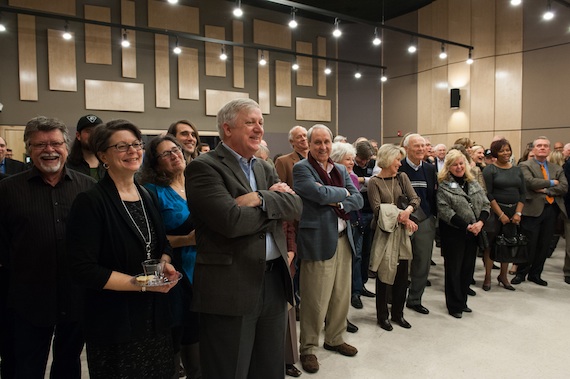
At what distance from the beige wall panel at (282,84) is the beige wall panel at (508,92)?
4673 mm

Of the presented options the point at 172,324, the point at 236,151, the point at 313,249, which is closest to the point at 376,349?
the point at 313,249

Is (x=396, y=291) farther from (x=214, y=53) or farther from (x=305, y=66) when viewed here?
(x=305, y=66)

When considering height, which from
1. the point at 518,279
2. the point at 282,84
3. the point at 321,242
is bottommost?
the point at 518,279

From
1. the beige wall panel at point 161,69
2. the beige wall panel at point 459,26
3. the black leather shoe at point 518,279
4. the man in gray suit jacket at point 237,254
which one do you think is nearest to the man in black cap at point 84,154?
the man in gray suit jacket at point 237,254

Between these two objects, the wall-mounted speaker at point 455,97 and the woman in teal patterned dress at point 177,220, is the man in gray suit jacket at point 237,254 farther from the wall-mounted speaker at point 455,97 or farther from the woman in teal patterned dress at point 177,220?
the wall-mounted speaker at point 455,97

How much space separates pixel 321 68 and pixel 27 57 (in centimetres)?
657

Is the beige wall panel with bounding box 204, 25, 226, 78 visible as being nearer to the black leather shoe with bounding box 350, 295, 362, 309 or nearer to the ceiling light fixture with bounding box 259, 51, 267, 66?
the ceiling light fixture with bounding box 259, 51, 267, 66

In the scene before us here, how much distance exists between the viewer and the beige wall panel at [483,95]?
8.70m

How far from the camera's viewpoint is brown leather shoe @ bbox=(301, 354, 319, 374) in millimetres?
2686

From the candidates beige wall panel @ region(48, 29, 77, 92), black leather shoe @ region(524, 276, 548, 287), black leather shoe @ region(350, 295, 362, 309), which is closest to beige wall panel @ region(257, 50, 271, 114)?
beige wall panel @ region(48, 29, 77, 92)

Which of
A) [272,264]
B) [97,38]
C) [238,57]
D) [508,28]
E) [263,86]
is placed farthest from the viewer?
[263,86]

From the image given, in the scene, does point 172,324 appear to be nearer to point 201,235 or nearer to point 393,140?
point 201,235

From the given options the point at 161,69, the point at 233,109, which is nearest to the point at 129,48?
the point at 161,69

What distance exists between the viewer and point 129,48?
26.7 ft
